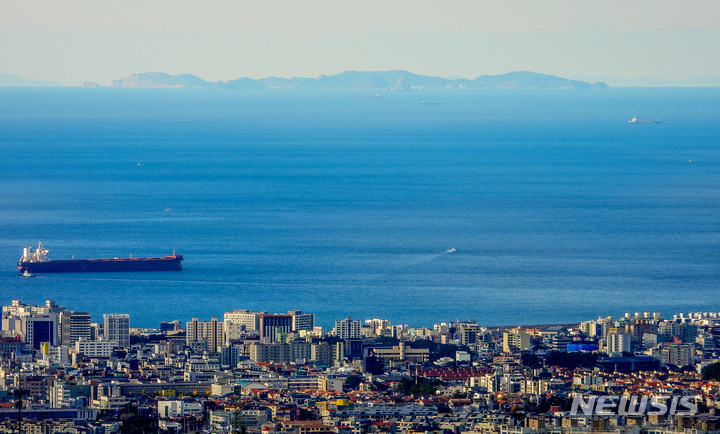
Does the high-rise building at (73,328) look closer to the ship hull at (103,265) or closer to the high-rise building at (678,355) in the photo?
the high-rise building at (678,355)

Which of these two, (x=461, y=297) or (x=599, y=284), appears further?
Answer: (x=599, y=284)

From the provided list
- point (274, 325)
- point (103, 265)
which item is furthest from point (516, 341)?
point (103, 265)

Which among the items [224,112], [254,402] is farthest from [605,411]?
[224,112]

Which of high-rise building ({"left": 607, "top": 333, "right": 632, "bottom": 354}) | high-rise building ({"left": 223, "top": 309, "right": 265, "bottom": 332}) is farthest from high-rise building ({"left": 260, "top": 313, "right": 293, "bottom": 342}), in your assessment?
high-rise building ({"left": 607, "top": 333, "right": 632, "bottom": 354})

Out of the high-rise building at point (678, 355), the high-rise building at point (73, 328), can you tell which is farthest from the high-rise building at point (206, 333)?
the high-rise building at point (678, 355)

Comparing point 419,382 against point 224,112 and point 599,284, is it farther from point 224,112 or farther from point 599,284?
point 224,112
